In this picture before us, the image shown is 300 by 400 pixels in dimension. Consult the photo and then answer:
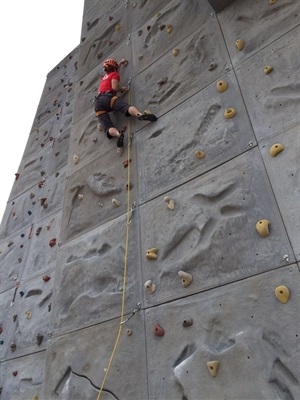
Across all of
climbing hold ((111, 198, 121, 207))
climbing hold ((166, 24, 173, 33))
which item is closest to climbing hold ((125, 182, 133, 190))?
climbing hold ((111, 198, 121, 207))

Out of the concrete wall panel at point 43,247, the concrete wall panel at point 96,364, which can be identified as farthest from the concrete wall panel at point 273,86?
the concrete wall panel at point 43,247

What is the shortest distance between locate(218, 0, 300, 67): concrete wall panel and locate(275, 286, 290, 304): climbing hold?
158 cm

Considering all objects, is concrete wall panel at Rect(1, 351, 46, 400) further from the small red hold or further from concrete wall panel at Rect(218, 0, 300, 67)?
concrete wall panel at Rect(218, 0, 300, 67)

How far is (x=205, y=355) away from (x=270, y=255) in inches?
22.3

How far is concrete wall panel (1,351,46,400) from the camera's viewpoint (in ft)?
8.99

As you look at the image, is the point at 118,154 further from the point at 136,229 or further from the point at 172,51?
the point at 172,51

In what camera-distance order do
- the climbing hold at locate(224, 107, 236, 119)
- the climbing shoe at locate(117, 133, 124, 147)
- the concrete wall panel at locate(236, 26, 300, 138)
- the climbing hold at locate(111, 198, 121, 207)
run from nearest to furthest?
1. the concrete wall panel at locate(236, 26, 300, 138)
2. the climbing hold at locate(224, 107, 236, 119)
3. the climbing hold at locate(111, 198, 121, 207)
4. the climbing shoe at locate(117, 133, 124, 147)

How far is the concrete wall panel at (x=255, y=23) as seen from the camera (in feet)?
7.47

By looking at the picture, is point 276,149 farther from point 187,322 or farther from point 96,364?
point 96,364

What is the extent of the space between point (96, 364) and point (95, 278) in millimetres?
567

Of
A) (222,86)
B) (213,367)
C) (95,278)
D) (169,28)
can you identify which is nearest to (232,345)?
(213,367)

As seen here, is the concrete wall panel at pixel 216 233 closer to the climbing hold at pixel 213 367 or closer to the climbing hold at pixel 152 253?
the climbing hold at pixel 152 253

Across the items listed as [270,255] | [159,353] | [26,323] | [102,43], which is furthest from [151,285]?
[102,43]

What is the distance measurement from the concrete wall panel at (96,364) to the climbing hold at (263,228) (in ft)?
2.81
